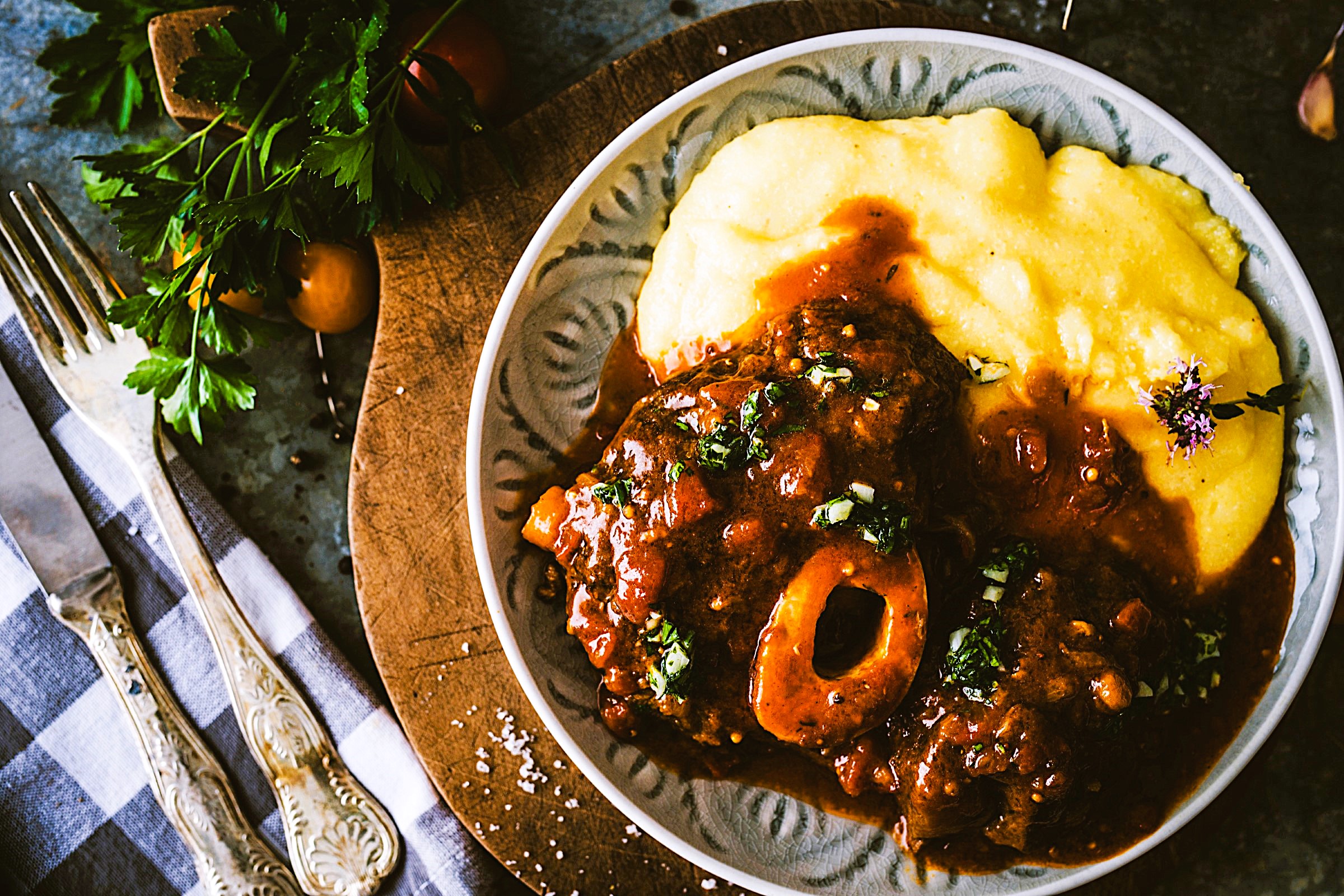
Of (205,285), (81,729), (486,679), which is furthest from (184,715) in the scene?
(205,285)

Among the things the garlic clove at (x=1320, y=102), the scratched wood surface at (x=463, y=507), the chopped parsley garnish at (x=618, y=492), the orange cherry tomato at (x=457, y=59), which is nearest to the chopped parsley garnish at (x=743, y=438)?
the chopped parsley garnish at (x=618, y=492)

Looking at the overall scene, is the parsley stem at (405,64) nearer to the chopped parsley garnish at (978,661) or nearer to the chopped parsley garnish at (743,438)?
the chopped parsley garnish at (743,438)

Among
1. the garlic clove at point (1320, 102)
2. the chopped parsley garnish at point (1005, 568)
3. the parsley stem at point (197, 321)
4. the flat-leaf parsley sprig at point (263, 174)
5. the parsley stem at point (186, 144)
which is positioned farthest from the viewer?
the garlic clove at point (1320, 102)

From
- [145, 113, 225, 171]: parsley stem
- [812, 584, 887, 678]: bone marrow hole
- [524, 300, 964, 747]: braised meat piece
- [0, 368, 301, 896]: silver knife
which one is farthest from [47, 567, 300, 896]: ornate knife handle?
[812, 584, 887, 678]: bone marrow hole

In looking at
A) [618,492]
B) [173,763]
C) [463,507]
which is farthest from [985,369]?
[173,763]

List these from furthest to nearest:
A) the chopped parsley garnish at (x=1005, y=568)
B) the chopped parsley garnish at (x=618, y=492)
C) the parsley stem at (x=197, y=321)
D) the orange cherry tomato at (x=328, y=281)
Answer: the orange cherry tomato at (x=328, y=281) → the parsley stem at (x=197, y=321) → the chopped parsley garnish at (x=1005, y=568) → the chopped parsley garnish at (x=618, y=492)

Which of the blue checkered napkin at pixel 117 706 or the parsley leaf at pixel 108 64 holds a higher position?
the parsley leaf at pixel 108 64

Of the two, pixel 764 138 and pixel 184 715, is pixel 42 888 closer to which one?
pixel 184 715
